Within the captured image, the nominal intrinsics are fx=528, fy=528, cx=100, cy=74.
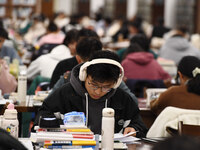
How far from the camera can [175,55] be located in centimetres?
896

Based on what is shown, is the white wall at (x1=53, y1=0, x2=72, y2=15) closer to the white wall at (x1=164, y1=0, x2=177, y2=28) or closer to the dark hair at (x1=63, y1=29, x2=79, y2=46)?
the white wall at (x1=164, y1=0, x2=177, y2=28)

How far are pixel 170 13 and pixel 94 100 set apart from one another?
15.3 m

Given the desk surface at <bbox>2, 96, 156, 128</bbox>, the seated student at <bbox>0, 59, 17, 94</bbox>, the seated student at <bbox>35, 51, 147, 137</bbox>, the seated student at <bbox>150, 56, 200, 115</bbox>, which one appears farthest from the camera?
the seated student at <bbox>0, 59, 17, 94</bbox>

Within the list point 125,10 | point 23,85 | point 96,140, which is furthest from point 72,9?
point 96,140

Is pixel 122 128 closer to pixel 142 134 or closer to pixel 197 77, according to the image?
pixel 142 134

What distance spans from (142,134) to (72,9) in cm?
2228

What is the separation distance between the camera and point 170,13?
18.0 metres

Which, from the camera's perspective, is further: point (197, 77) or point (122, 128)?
point (197, 77)

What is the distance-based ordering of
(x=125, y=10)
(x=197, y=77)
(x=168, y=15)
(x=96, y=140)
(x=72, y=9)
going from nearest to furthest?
(x=96, y=140) → (x=197, y=77) → (x=168, y=15) → (x=125, y=10) → (x=72, y=9)

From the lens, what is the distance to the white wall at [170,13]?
17.8m

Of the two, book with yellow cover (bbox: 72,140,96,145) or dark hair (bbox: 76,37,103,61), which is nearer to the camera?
book with yellow cover (bbox: 72,140,96,145)

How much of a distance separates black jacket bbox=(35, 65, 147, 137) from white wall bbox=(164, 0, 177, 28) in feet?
49.6

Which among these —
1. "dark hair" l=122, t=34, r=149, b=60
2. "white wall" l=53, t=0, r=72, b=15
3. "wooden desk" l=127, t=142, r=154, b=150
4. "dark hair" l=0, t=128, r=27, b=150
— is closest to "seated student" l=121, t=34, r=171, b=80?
"dark hair" l=122, t=34, r=149, b=60

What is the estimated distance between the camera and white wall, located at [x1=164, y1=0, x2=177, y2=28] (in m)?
17.8
